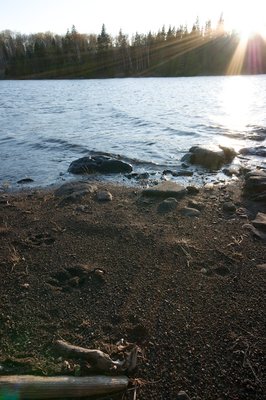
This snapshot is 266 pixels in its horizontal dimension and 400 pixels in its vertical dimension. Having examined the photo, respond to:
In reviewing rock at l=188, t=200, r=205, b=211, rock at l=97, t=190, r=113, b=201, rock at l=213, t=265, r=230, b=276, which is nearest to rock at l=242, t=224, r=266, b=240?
rock at l=188, t=200, r=205, b=211

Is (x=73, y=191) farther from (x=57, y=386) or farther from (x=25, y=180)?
(x=57, y=386)

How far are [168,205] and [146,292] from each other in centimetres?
359

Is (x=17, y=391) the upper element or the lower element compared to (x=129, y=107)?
lower

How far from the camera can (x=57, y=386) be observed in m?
3.27

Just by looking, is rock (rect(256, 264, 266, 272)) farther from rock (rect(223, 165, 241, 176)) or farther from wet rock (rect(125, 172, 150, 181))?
Result: rock (rect(223, 165, 241, 176))

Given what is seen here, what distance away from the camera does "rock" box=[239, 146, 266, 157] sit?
14.2m

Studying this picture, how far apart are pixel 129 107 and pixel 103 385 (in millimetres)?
29920

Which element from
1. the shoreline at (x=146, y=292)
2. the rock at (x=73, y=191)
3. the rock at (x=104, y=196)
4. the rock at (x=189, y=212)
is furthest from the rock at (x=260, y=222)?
the rock at (x=73, y=191)

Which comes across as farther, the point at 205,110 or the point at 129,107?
the point at 129,107

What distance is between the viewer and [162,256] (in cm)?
609

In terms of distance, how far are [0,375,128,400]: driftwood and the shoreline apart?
204mm

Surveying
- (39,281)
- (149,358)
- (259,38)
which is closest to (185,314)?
(149,358)

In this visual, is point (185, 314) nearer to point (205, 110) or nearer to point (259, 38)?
point (205, 110)

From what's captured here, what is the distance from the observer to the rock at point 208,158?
41.8 feet
